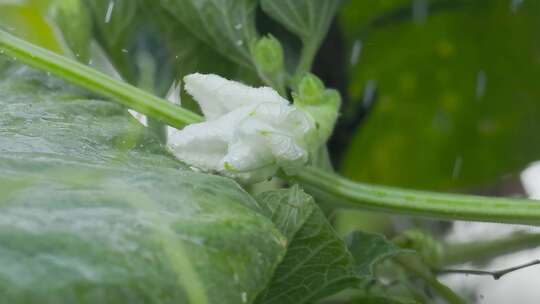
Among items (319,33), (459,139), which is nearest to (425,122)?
(459,139)

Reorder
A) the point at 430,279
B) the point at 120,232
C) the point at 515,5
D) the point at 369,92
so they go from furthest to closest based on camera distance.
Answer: the point at 369,92, the point at 515,5, the point at 430,279, the point at 120,232

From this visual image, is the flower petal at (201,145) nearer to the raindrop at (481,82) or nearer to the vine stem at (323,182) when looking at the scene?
the vine stem at (323,182)

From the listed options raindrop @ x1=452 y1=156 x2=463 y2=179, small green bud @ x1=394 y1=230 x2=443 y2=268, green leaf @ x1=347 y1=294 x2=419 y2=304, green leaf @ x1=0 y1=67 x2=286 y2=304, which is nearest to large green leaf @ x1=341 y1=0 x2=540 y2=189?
raindrop @ x1=452 y1=156 x2=463 y2=179

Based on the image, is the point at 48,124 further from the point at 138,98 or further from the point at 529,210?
the point at 529,210

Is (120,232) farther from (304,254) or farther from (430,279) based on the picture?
(430,279)

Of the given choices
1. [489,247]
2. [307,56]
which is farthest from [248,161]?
[489,247]

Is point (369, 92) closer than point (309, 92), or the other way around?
point (309, 92)

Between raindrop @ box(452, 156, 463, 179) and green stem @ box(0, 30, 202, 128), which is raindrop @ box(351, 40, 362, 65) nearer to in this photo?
raindrop @ box(452, 156, 463, 179)

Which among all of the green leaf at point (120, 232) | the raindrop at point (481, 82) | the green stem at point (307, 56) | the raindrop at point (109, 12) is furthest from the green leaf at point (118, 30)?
the raindrop at point (481, 82)
